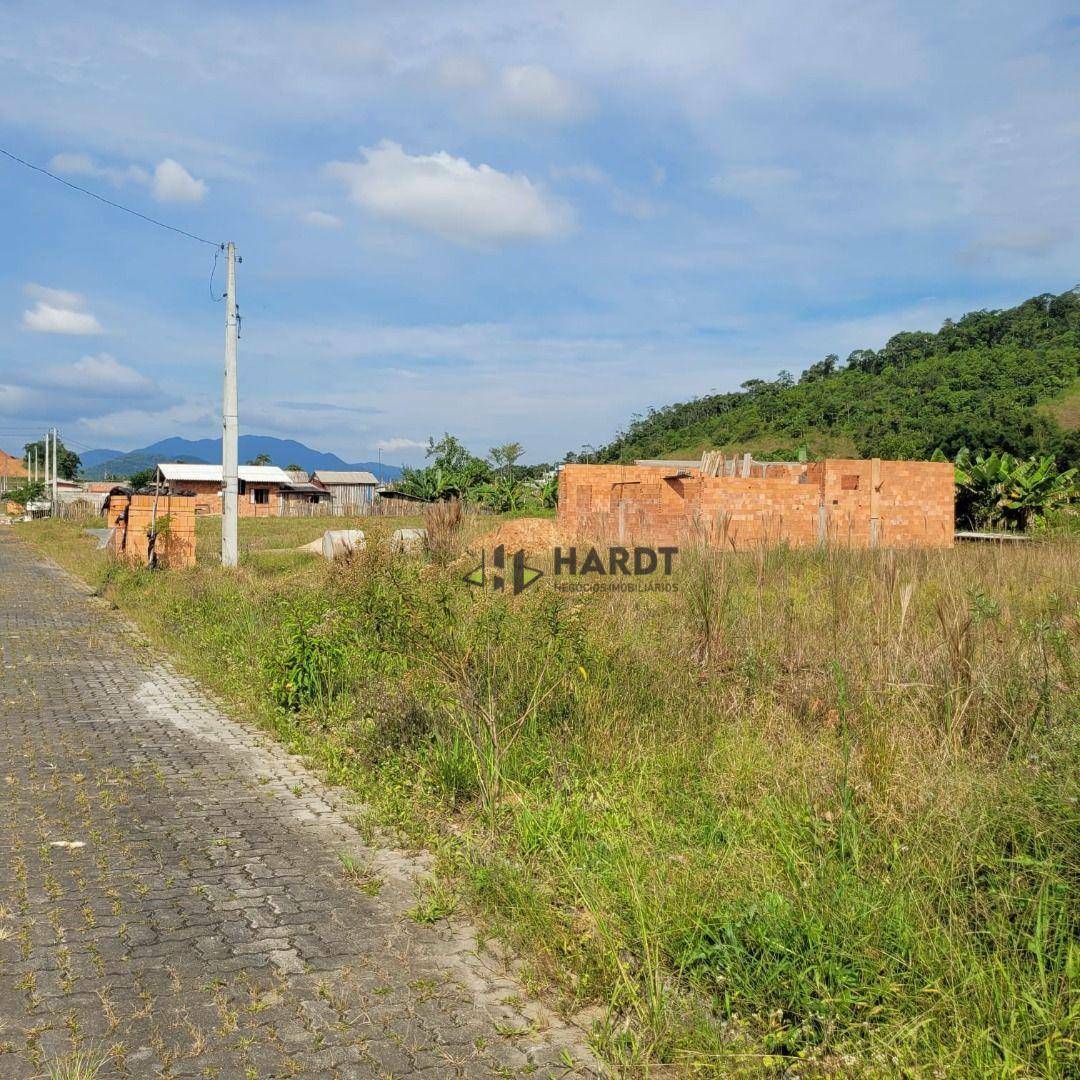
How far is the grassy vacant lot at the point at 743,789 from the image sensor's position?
307cm

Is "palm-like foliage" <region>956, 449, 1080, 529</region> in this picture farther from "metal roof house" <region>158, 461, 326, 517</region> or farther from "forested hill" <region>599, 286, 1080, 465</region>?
"metal roof house" <region>158, 461, 326, 517</region>

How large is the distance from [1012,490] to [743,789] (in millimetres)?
23443

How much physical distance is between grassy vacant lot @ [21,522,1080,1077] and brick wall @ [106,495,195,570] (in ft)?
36.7

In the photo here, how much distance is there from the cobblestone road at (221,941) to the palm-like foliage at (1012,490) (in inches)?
912

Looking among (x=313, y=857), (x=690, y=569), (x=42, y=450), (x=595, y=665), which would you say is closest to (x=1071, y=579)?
(x=690, y=569)

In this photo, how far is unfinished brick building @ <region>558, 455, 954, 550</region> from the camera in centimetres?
1852

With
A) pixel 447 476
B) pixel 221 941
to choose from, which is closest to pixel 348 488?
pixel 447 476

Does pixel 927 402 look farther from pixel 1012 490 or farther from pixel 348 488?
pixel 348 488

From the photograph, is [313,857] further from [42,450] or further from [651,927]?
[42,450]

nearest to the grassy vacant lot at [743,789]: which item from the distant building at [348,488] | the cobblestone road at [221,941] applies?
the cobblestone road at [221,941]

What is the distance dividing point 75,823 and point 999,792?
4.69 meters

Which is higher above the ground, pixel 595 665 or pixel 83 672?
pixel 595 665

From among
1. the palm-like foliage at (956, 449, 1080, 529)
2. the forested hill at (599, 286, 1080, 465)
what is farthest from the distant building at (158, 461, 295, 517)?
the palm-like foliage at (956, 449, 1080, 529)

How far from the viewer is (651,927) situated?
11.8 feet
